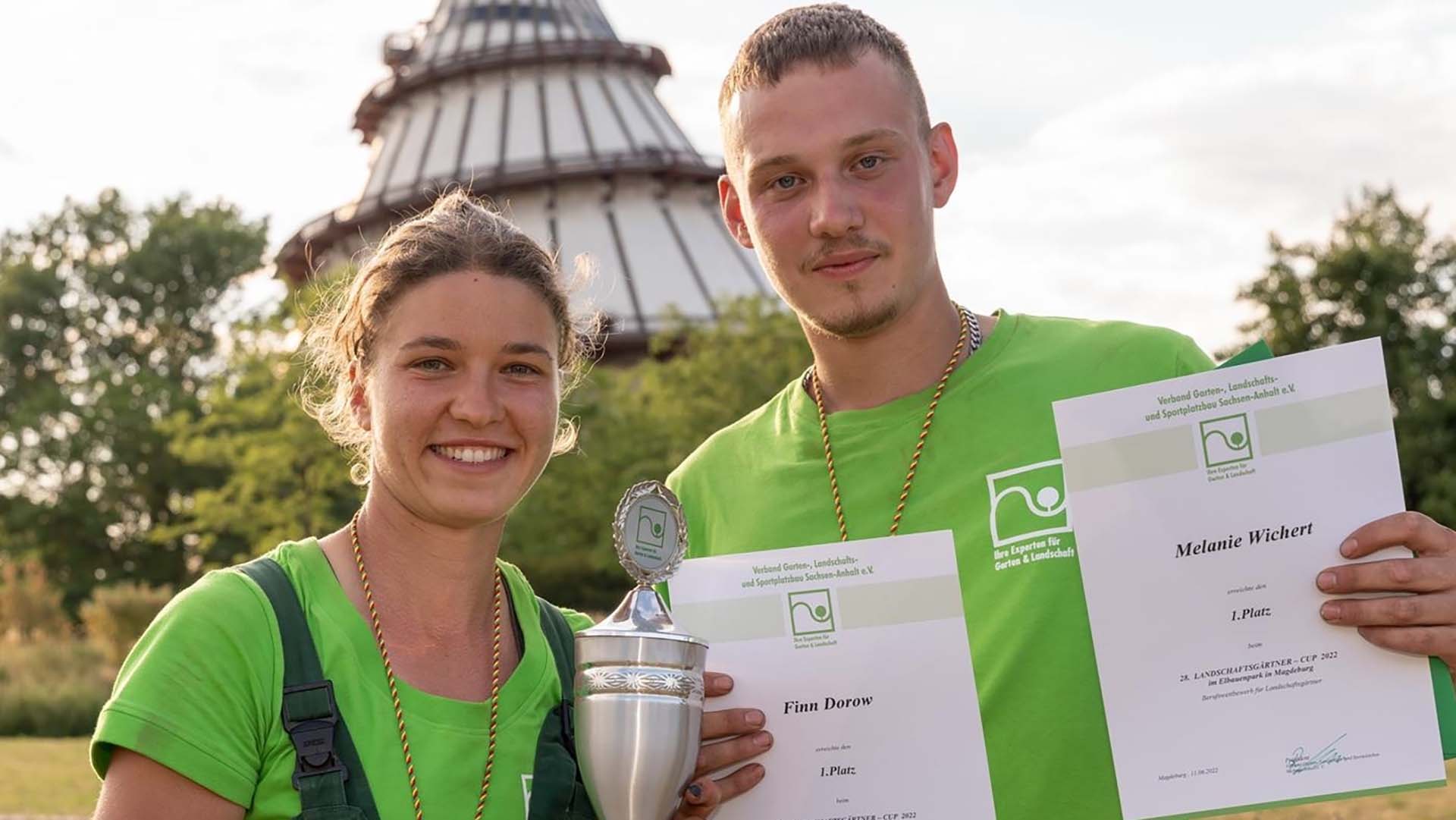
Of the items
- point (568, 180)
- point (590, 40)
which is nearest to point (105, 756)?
point (568, 180)

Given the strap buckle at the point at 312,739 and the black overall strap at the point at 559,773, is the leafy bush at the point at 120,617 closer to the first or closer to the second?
the black overall strap at the point at 559,773

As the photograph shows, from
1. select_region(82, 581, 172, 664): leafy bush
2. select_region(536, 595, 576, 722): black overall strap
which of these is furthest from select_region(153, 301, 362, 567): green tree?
select_region(536, 595, 576, 722): black overall strap

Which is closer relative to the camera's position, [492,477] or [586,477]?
[492,477]

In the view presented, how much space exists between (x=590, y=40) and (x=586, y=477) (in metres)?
22.8

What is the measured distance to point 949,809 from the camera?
3.86 m

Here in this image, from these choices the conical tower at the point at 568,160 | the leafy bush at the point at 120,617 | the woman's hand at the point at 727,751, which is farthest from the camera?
the conical tower at the point at 568,160

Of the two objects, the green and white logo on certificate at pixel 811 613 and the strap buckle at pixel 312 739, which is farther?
the green and white logo on certificate at pixel 811 613

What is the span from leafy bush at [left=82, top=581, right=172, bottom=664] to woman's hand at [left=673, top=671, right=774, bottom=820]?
27658mm

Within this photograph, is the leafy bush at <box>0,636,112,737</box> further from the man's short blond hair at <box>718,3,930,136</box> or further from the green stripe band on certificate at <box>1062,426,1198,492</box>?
the green stripe band on certificate at <box>1062,426,1198,492</box>

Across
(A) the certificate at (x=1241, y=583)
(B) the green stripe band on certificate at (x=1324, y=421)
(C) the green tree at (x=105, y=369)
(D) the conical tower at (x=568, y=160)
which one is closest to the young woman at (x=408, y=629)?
(A) the certificate at (x=1241, y=583)

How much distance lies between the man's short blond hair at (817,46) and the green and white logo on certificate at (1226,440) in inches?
47.3

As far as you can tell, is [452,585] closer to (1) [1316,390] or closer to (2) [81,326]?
(1) [1316,390]

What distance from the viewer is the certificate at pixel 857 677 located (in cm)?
389
